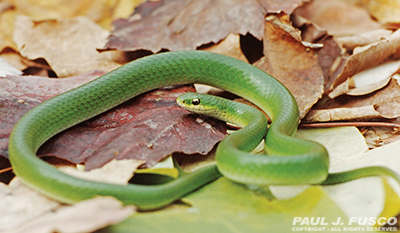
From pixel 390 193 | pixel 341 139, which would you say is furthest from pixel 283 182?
pixel 341 139

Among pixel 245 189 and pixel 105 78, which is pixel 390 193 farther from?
pixel 105 78

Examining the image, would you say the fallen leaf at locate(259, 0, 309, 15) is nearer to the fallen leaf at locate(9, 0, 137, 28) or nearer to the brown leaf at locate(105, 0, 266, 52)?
the brown leaf at locate(105, 0, 266, 52)

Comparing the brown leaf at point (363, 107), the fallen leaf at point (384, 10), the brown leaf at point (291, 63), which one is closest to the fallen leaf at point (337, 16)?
the fallen leaf at point (384, 10)

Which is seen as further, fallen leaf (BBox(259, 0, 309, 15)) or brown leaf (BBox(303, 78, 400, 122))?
fallen leaf (BBox(259, 0, 309, 15))

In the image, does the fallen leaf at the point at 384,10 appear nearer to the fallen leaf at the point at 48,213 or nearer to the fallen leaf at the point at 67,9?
the fallen leaf at the point at 67,9

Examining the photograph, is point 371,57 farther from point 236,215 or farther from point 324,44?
point 236,215

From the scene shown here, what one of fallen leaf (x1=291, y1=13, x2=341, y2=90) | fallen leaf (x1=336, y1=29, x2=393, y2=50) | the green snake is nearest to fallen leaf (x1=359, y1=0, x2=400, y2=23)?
fallen leaf (x1=336, y1=29, x2=393, y2=50)
